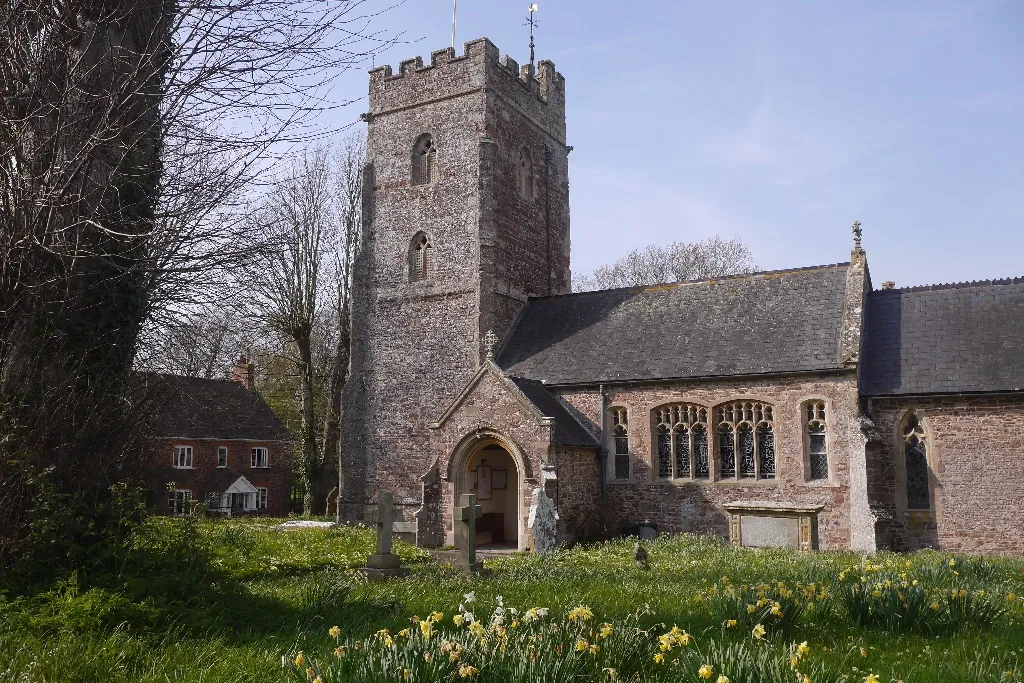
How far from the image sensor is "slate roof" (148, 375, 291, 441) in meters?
35.5

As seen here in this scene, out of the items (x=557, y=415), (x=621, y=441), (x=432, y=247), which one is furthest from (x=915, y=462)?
(x=432, y=247)

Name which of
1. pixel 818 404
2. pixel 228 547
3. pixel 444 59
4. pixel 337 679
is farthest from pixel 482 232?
pixel 337 679

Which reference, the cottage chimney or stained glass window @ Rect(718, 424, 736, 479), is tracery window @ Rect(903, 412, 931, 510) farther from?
the cottage chimney

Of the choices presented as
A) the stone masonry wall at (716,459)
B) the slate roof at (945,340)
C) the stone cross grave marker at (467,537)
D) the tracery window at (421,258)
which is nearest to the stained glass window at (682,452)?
the stone masonry wall at (716,459)

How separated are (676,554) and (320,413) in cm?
2526

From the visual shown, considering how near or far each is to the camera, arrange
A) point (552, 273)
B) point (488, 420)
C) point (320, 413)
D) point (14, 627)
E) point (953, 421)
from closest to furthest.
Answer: point (14, 627), point (953, 421), point (488, 420), point (552, 273), point (320, 413)

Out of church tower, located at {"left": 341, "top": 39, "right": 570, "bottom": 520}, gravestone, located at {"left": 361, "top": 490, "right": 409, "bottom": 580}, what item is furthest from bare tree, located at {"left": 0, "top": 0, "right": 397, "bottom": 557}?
church tower, located at {"left": 341, "top": 39, "right": 570, "bottom": 520}

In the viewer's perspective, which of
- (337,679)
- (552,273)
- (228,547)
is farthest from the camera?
(552,273)

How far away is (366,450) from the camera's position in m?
25.0

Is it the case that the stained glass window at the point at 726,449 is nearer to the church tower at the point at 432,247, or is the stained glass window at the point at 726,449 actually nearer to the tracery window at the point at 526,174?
the church tower at the point at 432,247

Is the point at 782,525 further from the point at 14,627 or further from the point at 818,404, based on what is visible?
the point at 14,627

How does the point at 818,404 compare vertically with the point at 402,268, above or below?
below

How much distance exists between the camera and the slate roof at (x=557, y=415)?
19.5m

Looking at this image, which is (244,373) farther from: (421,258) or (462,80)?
(462,80)
